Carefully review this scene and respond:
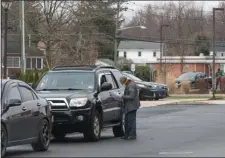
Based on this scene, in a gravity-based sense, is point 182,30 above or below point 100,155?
above

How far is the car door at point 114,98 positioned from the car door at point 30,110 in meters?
3.75

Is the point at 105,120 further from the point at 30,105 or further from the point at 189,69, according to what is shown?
the point at 189,69

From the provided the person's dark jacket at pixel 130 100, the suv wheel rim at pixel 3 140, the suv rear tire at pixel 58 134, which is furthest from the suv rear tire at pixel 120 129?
the suv wheel rim at pixel 3 140

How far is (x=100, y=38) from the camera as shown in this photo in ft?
196

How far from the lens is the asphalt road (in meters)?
13.2

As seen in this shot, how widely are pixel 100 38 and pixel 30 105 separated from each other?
46.8m

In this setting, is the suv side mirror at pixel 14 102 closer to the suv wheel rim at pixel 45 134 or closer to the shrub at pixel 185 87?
the suv wheel rim at pixel 45 134


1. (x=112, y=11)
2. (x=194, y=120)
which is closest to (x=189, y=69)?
(x=112, y=11)

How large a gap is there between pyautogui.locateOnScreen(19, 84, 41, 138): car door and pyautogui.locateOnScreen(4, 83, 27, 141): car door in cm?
16

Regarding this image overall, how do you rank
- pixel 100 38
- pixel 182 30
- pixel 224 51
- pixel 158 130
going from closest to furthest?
pixel 158 130
pixel 100 38
pixel 182 30
pixel 224 51

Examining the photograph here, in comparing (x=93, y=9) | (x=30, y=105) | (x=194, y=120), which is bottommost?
(x=194, y=120)

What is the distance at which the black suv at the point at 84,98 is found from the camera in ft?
50.4

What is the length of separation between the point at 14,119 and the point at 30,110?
88 centimetres

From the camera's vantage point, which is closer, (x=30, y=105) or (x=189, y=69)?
(x=30, y=105)
